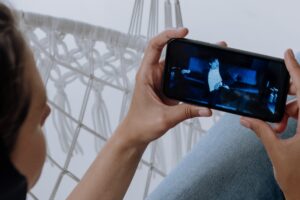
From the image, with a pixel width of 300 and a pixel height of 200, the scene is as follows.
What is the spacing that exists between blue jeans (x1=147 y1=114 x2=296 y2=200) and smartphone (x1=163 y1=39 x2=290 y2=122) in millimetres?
156

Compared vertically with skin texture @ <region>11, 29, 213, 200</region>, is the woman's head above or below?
above

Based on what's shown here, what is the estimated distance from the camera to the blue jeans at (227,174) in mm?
703

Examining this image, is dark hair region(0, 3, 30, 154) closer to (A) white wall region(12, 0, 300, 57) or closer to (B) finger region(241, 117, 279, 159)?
(B) finger region(241, 117, 279, 159)

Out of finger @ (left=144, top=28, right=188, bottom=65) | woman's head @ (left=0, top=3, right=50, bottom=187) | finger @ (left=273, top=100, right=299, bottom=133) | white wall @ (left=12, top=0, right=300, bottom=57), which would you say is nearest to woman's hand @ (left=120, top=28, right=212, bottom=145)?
finger @ (left=144, top=28, right=188, bottom=65)

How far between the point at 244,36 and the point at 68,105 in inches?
19.7

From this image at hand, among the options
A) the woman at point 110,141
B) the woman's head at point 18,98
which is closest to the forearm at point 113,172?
the woman at point 110,141

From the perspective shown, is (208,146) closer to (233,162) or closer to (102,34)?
(233,162)

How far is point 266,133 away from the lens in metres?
0.55

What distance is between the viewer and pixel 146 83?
67 centimetres

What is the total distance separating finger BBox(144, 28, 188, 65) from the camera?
23.9 inches

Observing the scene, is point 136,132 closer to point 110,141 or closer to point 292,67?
point 110,141

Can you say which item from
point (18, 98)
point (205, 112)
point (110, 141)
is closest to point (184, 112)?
point (205, 112)

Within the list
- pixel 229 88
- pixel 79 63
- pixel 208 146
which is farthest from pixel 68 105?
pixel 229 88

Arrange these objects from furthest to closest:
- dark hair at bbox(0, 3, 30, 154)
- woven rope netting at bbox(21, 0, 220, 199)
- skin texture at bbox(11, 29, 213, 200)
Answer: woven rope netting at bbox(21, 0, 220, 199), skin texture at bbox(11, 29, 213, 200), dark hair at bbox(0, 3, 30, 154)
